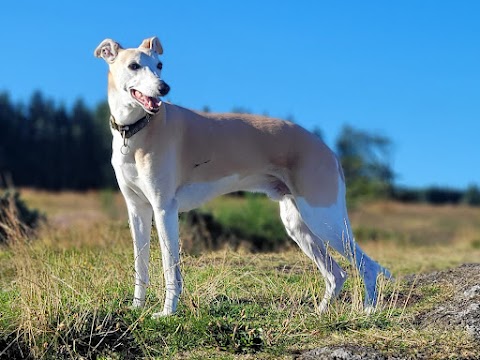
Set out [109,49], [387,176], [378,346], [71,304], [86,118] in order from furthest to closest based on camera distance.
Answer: [86,118]
[387,176]
[109,49]
[71,304]
[378,346]

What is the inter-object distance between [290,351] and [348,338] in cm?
47

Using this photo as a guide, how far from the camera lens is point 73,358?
557 cm

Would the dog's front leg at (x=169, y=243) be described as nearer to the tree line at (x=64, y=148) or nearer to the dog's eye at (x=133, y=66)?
the dog's eye at (x=133, y=66)

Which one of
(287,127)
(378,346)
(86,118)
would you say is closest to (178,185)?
(287,127)

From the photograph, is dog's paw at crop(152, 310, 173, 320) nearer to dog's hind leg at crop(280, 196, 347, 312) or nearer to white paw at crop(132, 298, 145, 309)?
white paw at crop(132, 298, 145, 309)

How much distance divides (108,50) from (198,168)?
1.30 meters

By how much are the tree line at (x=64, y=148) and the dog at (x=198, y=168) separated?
44650 millimetres

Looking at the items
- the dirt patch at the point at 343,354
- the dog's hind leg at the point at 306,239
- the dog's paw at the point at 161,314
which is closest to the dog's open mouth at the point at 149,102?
the dog's paw at the point at 161,314

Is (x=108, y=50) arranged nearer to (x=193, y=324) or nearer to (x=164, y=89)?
(x=164, y=89)

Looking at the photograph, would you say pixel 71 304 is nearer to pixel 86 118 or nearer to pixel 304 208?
pixel 304 208

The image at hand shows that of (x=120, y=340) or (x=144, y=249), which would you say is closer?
(x=120, y=340)

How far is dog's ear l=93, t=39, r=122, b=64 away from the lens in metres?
6.52

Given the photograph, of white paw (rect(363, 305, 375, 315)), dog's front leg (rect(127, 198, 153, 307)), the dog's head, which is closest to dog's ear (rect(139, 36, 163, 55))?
the dog's head

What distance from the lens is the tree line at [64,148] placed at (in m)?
57.2
